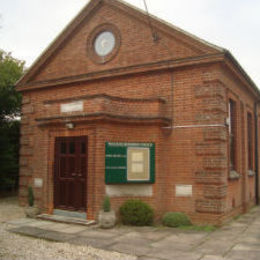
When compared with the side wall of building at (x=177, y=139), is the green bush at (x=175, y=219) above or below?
below

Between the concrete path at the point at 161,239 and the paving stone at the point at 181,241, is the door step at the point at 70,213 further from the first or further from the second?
the paving stone at the point at 181,241

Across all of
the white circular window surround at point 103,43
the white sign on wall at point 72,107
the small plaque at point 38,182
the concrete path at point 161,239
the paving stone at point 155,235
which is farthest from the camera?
the white circular window surround at point 103,43

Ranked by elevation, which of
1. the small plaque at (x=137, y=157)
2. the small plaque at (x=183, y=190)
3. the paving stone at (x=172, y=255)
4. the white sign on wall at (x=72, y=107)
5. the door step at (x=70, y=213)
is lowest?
the paving stone at (x=172, y=255)

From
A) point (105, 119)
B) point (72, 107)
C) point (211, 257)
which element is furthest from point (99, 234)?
point (72, 107)

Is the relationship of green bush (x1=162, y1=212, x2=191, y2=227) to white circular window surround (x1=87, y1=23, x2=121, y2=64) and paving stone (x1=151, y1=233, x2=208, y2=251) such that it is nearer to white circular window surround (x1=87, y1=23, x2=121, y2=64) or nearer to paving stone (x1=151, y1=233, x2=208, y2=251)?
paving stone (x1=151, y1=233, x2=208, y2=251)

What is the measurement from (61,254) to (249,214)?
758cm

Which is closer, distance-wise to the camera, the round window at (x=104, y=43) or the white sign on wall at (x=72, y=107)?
the white sign on wall at (x=72, y=107)

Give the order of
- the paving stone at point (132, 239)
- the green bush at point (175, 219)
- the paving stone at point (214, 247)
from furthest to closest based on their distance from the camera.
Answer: the green bush at point (175, 219)
the paving stone at point (132, 239)
the paving stone at point (214, 247)


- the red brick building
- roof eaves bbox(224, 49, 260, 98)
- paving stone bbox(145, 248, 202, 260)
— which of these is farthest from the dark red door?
roof eaves bbox(224, 49, 260, 98)

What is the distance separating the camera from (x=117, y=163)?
30.5 ft

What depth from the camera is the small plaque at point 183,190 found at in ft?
30.9

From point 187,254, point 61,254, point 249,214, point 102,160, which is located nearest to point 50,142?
point 102,160

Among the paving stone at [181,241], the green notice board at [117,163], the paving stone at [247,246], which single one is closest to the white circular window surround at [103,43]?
the green notice board at [117,163]

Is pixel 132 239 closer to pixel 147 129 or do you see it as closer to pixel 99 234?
pixel 99 234
